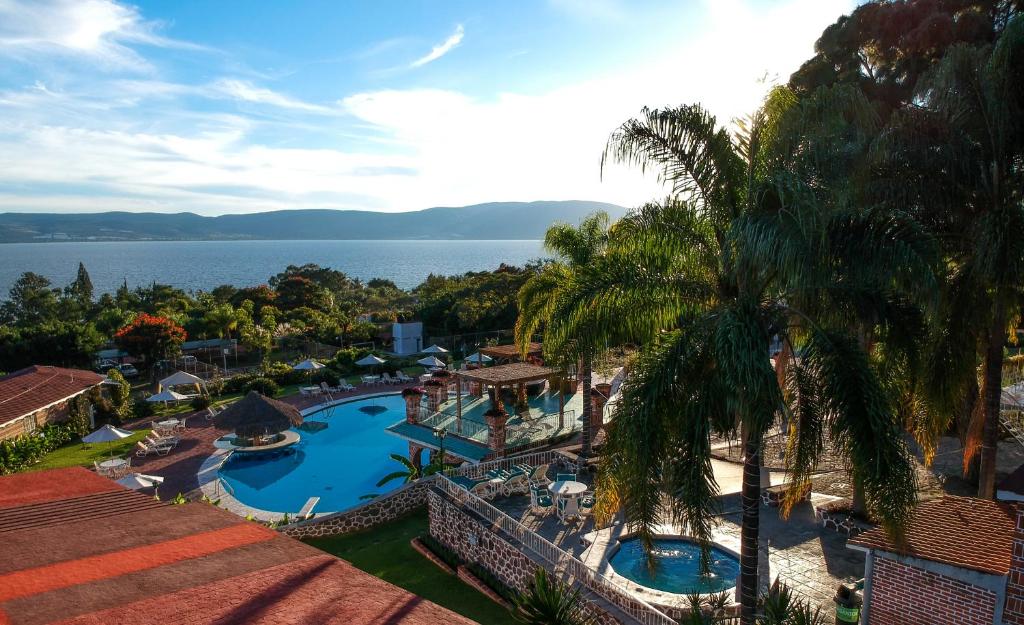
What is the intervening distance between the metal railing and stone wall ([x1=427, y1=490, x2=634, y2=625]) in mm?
182

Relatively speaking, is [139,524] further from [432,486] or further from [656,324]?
[432,486]

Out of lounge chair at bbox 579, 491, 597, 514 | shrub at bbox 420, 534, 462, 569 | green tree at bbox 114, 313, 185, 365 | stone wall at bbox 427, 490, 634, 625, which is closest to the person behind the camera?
stone wall at bbox 427, 490, 634, 625

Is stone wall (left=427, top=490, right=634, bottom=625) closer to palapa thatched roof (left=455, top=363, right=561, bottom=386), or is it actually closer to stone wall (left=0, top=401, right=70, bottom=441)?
palapa thatched roof (left=455, top=363, right=561, bottom=386)

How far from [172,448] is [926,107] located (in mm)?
23557

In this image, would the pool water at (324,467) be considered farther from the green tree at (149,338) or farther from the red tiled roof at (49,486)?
the green tree at (149,338)

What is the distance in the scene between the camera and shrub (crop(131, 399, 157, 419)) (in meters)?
25.5

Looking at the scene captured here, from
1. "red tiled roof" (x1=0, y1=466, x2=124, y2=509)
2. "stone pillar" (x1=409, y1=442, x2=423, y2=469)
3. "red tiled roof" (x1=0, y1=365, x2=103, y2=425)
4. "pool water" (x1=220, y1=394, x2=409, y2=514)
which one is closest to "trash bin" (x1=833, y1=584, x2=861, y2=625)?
"red tiled roof" (x1=0, y1=466, x2=124, y2=509)

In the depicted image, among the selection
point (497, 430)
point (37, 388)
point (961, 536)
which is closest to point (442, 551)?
point (497, 430)

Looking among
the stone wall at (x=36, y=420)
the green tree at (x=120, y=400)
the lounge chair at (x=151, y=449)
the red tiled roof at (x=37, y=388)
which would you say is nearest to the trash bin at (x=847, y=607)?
the lounge chair at (x=151, y=449)

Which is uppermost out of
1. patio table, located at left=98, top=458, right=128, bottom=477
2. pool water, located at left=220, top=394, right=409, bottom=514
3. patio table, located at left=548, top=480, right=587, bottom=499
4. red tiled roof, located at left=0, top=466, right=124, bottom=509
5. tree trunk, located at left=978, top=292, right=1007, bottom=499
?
tree trunk, located at left=978, top=292, right=1007, bottom=499

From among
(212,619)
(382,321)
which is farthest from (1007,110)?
(382,321)

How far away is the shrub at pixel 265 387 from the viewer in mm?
29078

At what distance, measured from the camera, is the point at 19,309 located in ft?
215

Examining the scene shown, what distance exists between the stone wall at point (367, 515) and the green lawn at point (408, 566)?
7.6 inches
